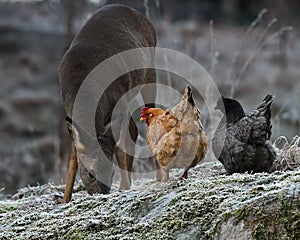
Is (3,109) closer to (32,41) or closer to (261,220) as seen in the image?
(32,41)

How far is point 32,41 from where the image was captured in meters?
21.2

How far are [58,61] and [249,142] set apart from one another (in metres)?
11.3

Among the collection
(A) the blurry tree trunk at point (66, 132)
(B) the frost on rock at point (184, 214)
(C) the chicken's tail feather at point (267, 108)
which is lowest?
(B) the frost on rock at point (184, 214)

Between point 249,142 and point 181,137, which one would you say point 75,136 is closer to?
point 181,137

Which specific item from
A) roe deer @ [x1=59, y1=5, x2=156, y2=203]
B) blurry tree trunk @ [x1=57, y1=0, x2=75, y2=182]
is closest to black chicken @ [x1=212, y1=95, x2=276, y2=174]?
roe deer @ [x1=59, y1=5, x2=156, y2=203]

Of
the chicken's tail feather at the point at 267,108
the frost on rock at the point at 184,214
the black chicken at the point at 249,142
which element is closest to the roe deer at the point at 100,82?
the frost on rock at the point at 184,214

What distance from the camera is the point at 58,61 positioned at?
14227 mm

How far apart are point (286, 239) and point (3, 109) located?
14.0 metres

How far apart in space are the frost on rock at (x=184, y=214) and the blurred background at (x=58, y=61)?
3.30 m

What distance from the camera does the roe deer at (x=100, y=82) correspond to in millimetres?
3643

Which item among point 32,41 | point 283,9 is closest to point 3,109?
point 32,41

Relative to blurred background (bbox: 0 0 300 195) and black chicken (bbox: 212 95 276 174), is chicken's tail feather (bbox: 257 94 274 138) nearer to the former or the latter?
black chicken (bbox: 212 95 276 174)

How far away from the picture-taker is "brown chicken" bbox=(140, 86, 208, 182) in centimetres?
319

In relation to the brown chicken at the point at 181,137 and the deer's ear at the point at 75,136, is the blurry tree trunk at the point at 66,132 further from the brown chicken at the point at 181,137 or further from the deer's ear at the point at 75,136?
the brown chicken at the point at 181,137
